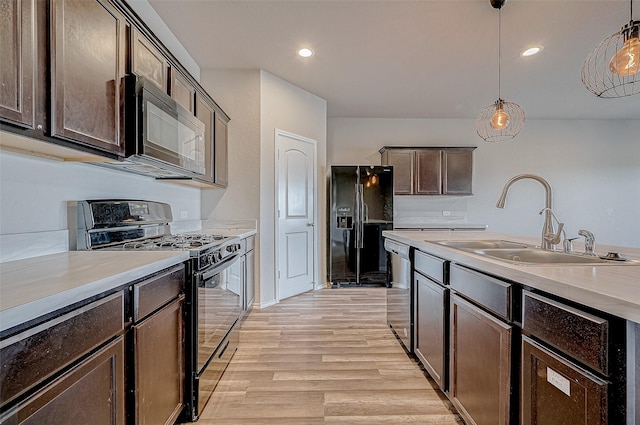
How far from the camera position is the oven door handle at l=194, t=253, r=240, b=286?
163 cm

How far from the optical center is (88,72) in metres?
1.35

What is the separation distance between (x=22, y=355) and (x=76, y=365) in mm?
189

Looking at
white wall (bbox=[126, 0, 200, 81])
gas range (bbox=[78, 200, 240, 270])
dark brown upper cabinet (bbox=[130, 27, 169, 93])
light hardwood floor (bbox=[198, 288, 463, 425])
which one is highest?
white wall (bbox=[126, 0, 200, 81])

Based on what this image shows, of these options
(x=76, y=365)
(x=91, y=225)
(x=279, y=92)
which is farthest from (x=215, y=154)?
(x=76, y=365)

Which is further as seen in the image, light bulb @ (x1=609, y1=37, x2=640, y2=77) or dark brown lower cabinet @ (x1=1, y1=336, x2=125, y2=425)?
light bulb @ (x1=609, y1=37, x2=640, y2=77)

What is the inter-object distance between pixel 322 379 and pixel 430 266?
1.03 meters

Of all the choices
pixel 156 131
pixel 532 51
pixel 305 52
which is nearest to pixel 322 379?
pixel 156 131

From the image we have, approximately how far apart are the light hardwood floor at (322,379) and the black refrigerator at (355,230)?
1.29 metres

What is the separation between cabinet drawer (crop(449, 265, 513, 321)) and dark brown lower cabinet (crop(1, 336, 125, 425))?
140 cm

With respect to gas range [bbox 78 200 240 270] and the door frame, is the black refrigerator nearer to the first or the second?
the door frame

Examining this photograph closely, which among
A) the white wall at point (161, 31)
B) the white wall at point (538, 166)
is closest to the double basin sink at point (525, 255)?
the white wall at point (161, 31)

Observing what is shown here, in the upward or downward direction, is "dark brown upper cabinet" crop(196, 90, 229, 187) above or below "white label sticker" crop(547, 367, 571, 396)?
above

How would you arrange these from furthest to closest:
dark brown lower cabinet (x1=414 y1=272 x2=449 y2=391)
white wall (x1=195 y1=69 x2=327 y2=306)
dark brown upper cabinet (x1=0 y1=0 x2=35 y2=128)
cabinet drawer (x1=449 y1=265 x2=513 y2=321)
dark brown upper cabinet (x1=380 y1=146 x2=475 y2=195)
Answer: dark brown upper cabinet (x1=380 y1=146 x2=475 y2=195), white wall (x1=195 y1=69 x2=327 y2=306), dark brown lower cabinet (x1=414 y1=272 x2=449 y2=391), cabinet drawer (x1=449 y1=265 x2=513 y2=321), dark brown upper cabinet (x1=0 y1=0 x2=35 y2=128)

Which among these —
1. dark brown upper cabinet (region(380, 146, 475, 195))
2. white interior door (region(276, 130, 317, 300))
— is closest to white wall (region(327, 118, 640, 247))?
dark brown upper cabinet (region(380, 146, 475, 195))
